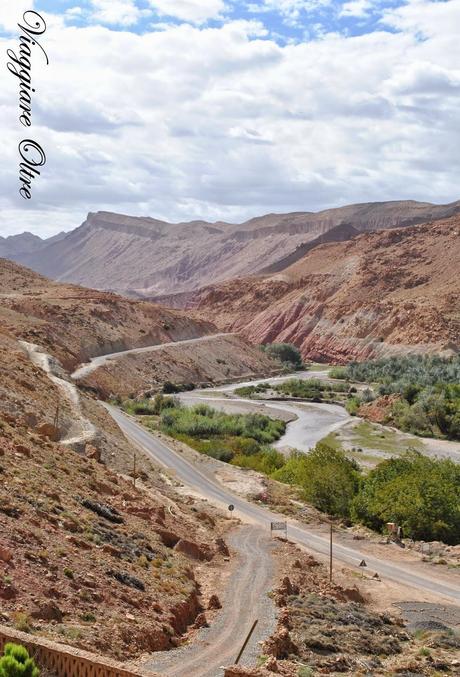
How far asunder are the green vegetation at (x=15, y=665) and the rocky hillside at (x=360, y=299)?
349 ft

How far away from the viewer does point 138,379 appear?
290ft

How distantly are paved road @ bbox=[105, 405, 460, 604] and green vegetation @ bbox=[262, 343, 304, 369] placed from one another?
226 ft

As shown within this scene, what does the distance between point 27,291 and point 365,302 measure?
56.7 m

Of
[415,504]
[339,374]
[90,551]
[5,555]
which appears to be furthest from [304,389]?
[5,555]

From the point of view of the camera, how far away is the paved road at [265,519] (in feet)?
96.5

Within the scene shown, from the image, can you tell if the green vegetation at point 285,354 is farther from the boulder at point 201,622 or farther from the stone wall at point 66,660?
the stone wall at point 66,660

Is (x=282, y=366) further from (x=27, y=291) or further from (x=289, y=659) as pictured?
(x=289, y=659)

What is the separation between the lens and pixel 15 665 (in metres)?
9.73

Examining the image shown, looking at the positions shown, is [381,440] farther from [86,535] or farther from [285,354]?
[285,354]

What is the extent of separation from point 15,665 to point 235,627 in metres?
9.32

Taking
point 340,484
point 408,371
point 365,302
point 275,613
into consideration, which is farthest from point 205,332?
point 275,613

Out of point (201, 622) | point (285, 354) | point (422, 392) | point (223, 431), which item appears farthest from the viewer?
point (285, 354)

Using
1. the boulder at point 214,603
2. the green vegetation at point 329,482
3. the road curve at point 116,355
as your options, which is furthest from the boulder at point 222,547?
the road curve at point 116,355

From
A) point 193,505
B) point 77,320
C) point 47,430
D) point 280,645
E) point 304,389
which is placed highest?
point 77,320
